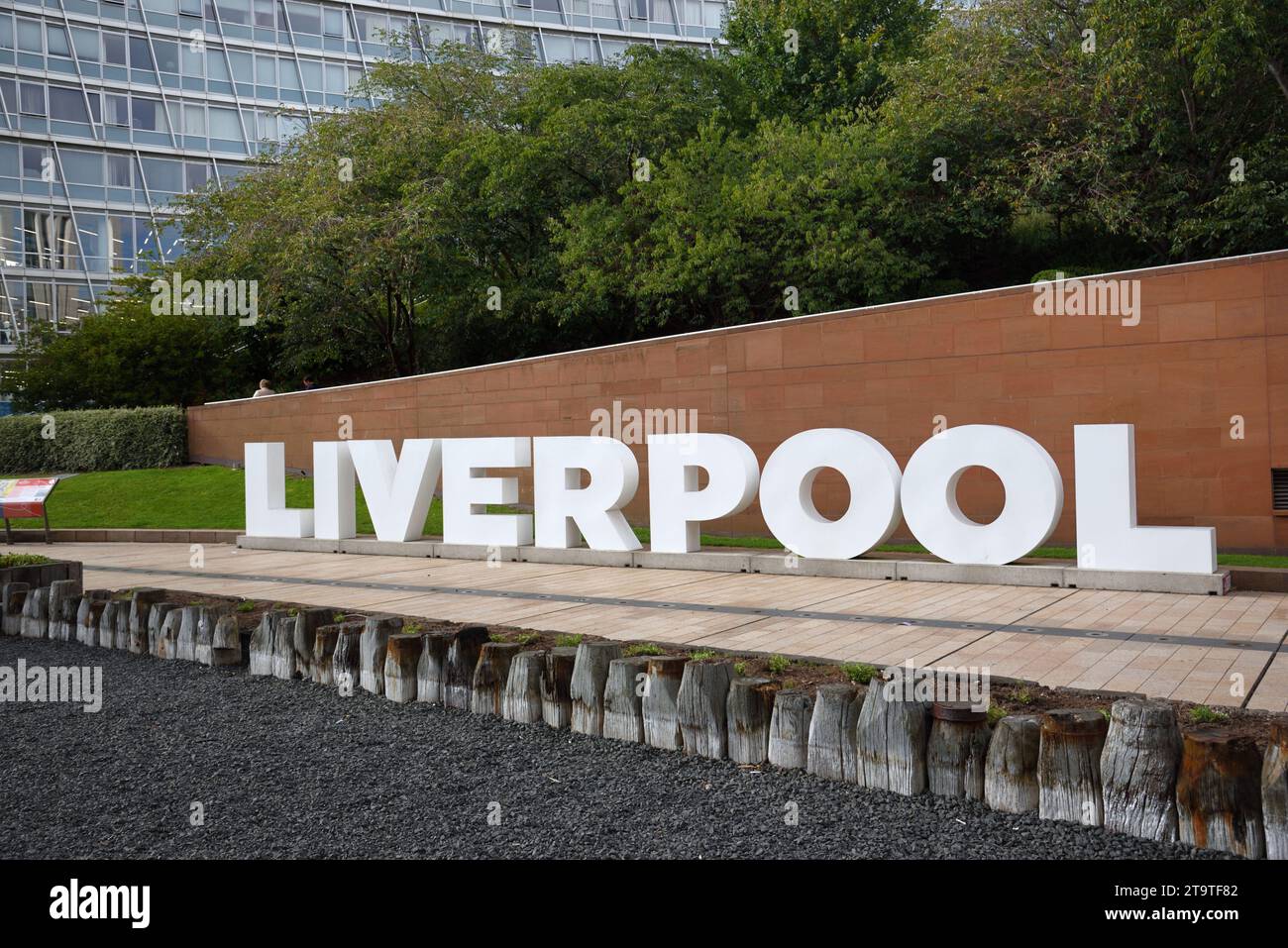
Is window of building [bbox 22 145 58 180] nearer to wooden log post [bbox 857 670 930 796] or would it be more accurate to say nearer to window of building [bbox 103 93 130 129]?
window of building [bbox 103 93 130 129]

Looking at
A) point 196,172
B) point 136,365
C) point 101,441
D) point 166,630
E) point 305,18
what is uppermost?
point 305,18

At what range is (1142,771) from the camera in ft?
13.4

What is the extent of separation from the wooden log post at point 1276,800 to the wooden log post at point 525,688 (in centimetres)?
341

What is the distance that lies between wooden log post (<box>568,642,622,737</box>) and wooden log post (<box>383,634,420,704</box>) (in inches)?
45.9

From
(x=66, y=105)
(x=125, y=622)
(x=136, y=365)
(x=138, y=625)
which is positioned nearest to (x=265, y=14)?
(x=66, y=105)

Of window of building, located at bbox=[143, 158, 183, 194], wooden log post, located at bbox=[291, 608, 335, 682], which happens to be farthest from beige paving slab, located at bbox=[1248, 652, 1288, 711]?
window of building, located at bbox=[143, 158, 183, 194]

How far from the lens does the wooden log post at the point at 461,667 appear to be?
6.26 meters

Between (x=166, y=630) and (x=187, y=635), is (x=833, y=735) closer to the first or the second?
(x=187, y=635)

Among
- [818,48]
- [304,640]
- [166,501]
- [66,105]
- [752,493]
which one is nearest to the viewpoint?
[304,640]

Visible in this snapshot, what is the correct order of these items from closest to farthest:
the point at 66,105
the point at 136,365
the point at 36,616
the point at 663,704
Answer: the point at 663,704
the point at 36,616
the point at 136,365
the point at 66,105

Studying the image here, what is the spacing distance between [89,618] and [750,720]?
6.07 meters

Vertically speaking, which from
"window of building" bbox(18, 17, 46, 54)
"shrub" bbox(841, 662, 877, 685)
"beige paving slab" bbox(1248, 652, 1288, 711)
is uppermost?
"window of building" bbox(18, 17, 46, 54)

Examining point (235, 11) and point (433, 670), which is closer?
point (433, 670)

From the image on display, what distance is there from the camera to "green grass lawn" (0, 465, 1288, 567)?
18344 millimetres
